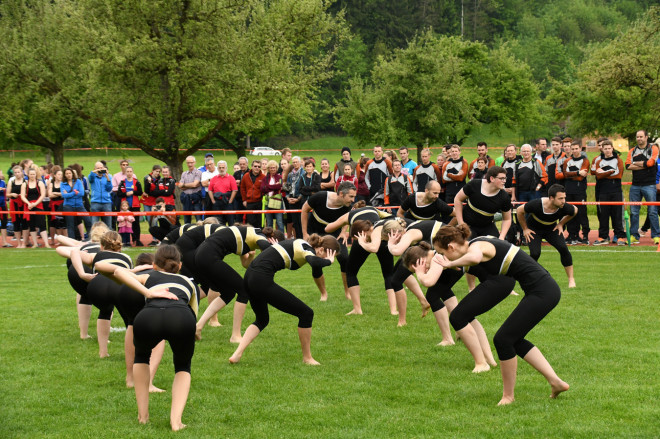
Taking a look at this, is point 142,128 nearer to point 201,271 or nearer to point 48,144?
point 48,144

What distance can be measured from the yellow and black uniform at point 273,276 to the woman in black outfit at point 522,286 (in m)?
1.74

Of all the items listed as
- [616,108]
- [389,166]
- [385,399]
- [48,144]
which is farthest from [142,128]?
[616,108]

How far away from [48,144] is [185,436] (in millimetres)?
32839

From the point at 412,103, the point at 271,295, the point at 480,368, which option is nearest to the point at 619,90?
the point at 412,103

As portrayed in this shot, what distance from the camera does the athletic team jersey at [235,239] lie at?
9211mm

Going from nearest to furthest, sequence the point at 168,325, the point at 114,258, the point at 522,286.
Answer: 1. the point at 168,325
2. the point at 522,286
3. the point at 114,258

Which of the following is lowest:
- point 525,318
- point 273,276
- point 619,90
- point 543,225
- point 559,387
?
point 559,387

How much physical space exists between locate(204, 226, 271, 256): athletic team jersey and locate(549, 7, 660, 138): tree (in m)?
27.8

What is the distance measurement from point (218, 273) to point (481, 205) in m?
4.52

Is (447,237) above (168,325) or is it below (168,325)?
above

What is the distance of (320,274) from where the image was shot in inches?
466

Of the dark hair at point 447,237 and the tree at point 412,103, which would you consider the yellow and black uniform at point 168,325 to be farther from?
the tree at point 412,103

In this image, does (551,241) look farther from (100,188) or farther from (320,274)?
(100,188)

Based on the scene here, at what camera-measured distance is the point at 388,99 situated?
45.8 metres
